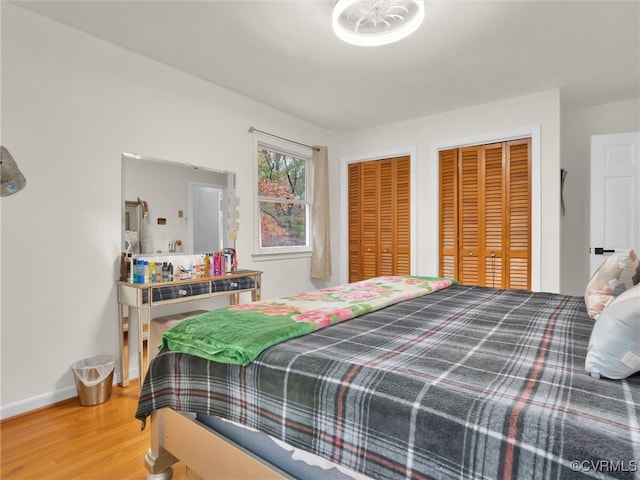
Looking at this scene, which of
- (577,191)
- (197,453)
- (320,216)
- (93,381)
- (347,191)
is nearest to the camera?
(197,453)

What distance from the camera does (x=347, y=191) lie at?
486cm

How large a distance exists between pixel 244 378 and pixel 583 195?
14.4ft

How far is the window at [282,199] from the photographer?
397cm

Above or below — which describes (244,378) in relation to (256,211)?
below

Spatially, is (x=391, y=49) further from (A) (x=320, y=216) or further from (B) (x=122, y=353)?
(B) (x=122, y=353)

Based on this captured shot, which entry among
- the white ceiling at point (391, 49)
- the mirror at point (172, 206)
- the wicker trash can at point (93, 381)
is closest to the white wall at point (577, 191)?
the white ceiling at point (391, 49)

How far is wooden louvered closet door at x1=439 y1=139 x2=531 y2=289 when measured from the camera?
3645 mm

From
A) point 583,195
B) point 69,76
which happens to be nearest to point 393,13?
point 69,76

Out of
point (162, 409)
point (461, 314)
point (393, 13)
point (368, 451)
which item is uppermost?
point (393, 13)

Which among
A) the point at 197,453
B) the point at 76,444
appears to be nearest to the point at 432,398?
the point at 197,453

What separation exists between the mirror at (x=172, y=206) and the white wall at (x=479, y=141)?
2.04 m

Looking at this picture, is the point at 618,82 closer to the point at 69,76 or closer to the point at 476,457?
the point at 476,457

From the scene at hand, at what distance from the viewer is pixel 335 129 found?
473 centimetres

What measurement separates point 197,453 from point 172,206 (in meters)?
2.15
